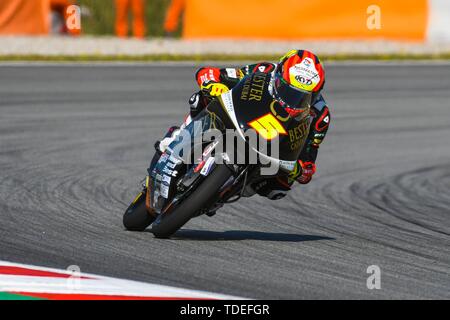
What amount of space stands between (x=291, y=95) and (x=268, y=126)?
26 cm

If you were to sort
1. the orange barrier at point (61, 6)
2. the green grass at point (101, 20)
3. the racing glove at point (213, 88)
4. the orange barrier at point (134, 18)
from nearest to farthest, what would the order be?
the racing glove at point (213, 88)
the orange barrier at point (61, 6)
the orange barrier at point (134, 18)
the green grass at point (101, 20)

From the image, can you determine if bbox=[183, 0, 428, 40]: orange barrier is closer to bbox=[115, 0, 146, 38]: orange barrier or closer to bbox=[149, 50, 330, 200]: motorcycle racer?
bbox=[115, 0, 146, 38]: orange barrier

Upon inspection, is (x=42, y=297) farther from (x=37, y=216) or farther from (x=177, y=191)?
(x=37, y=216)

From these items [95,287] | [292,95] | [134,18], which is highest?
[292,95]

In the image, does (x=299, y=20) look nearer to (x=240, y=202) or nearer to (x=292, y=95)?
(x=240, y=202)

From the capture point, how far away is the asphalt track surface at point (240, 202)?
703 centimetres

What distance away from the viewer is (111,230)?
27.0 ft

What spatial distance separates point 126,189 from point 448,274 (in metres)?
3.94

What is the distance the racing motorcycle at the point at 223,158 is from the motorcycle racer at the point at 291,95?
9 centimetres

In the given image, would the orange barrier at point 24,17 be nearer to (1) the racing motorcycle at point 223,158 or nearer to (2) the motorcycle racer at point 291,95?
(2) the motorcycle racer at point 291,95

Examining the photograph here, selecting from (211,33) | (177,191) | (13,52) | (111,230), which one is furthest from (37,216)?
(211,33)

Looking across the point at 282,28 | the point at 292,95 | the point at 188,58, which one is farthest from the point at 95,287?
the point at 282,28

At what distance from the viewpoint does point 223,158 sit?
7461 mm

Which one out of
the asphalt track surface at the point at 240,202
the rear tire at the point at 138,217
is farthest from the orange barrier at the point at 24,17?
the rear tire at the point at 138,217
